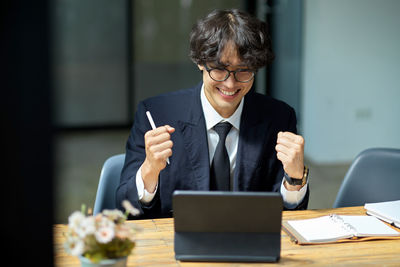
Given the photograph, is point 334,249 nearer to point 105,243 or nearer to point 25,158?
point 105,243

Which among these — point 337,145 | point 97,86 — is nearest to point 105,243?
point 337,145

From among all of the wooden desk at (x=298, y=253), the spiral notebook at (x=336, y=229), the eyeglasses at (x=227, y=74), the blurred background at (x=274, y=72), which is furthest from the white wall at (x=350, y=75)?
the wooden desk at (x=298, y=253)

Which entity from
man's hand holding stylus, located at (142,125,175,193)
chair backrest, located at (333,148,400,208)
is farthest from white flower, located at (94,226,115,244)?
chair backrest, located at (333,148,400,208)

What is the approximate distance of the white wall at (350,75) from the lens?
183 inches

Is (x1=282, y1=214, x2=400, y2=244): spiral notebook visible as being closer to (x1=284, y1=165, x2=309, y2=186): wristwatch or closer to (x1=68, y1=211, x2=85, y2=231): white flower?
(x1=284, y1=165, x2=309, y2=186): wristwatch

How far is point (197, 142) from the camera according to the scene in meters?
1.94

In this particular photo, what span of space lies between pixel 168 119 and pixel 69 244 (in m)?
0.91

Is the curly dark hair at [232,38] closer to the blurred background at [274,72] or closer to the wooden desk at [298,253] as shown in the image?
the wooden desk at [298,253]

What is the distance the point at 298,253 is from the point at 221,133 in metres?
0.63

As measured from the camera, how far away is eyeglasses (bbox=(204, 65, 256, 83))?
1791 mm

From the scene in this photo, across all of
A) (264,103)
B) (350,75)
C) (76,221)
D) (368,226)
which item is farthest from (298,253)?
(350,75)

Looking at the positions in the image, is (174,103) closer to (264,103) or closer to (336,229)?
(264,103)

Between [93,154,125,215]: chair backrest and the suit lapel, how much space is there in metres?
0.31

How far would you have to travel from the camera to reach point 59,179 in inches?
21.3
